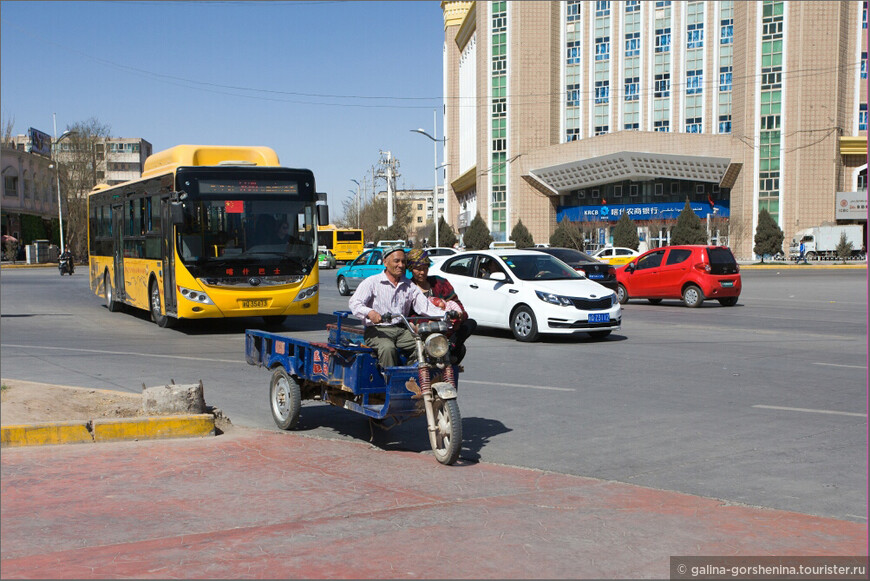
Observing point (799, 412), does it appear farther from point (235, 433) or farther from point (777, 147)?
point (777, 147)

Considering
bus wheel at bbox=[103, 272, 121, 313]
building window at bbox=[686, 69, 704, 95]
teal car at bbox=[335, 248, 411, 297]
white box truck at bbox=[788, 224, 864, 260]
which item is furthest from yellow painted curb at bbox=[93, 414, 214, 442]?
building window at bbox=[686, 69, 704, 95]

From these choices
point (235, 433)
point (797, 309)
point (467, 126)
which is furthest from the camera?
point (467, 126)

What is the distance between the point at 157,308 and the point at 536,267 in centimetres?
800

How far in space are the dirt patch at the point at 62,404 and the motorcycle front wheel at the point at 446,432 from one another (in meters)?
2.19

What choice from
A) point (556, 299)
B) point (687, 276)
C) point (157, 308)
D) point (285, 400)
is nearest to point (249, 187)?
point (157, 308)

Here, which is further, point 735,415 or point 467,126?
point 467,126

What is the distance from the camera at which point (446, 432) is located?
274 inches

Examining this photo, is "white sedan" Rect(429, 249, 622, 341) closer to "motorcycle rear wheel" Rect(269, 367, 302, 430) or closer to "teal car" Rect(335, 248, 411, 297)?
"motorcycle rear wheel" Rect(269, 367, 302, 430)

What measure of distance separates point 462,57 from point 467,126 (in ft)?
36.5

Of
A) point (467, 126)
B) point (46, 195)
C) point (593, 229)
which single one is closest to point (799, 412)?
point (593, 229)

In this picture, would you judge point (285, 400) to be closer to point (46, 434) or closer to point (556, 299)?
point (46, 434)

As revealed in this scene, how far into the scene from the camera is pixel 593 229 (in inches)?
3465

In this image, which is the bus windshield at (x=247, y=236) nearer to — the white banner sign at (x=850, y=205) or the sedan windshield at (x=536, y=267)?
the sedan windshield at (x=536, y=267)

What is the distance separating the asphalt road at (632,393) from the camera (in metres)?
6.81
